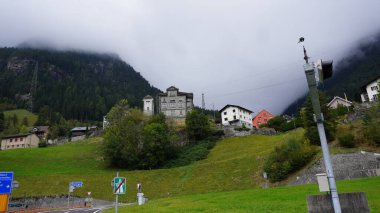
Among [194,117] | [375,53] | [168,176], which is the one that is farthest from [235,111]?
[375,53]

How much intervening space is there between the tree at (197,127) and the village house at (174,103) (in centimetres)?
3487

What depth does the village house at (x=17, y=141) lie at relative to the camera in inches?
4510

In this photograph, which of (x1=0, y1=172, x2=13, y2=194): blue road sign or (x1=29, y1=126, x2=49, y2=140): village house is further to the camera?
(x1=29, y1=126, x2=49, y2=140): village house

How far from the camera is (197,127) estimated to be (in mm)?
86438

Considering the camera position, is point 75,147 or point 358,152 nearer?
point 358,152

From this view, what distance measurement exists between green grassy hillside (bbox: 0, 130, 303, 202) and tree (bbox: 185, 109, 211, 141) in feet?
32.1

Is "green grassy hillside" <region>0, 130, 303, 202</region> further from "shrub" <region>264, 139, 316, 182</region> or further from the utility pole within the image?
the utility pole

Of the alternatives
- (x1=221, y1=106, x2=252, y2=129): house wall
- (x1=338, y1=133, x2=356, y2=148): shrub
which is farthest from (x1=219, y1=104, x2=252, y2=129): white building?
(x1=338, y1=133, x2=356, y2=148): shrub

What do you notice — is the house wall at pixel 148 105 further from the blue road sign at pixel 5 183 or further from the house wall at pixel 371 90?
the blue road sign at pixel 5 183

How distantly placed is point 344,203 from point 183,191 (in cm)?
4016

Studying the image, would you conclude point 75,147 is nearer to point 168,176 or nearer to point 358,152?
point 168,176

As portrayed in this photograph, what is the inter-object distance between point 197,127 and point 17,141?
7403 centimetres

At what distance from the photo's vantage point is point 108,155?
228 feet

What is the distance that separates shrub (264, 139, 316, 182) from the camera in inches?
1736
